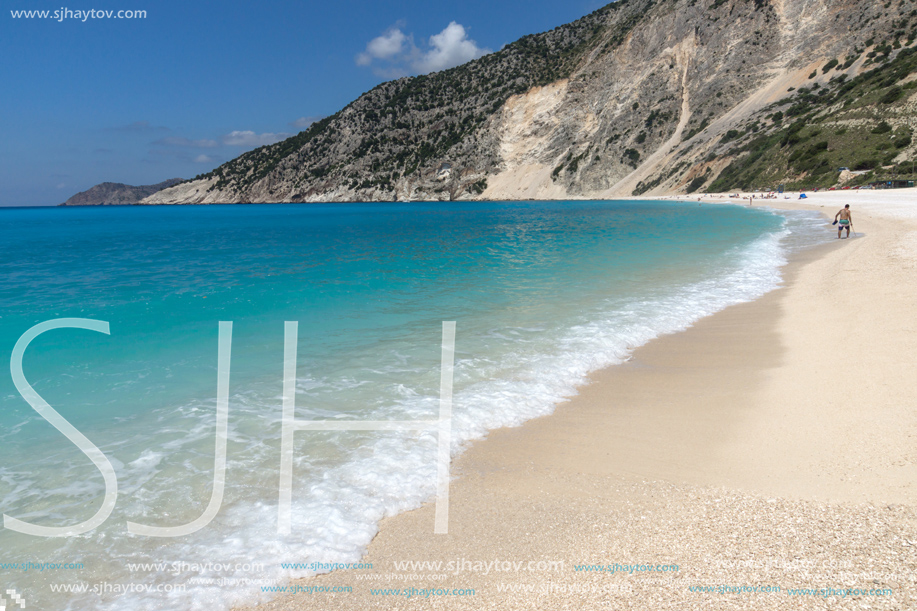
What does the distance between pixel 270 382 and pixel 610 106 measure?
91.6 m

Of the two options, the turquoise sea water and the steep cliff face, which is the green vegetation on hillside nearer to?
the steep cliff face

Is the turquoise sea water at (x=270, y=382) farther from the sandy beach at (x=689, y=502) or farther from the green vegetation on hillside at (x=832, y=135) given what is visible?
the green vegetation on hillside at (x=832, y=135)

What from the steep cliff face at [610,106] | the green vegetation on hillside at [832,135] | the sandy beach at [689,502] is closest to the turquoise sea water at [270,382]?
the sandy beach at [689,502]

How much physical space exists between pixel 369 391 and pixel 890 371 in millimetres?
5805

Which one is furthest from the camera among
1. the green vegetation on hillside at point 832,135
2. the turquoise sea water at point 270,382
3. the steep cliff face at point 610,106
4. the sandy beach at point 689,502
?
the steep cliff face at point 610,106

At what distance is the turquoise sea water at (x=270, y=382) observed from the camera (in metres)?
3.43

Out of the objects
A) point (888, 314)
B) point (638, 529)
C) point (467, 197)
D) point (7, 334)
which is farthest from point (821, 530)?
point (467, 197)

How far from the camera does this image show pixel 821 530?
3.03m

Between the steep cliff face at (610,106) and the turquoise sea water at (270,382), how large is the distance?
5012 cm

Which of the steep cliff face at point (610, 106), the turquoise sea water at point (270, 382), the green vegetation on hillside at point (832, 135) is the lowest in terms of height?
the turquoise sea water at point (270, 382)

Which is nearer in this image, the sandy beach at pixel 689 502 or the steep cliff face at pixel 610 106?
the sandy beach at pixel 689 502

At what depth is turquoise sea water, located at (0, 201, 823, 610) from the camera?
11.3 feet

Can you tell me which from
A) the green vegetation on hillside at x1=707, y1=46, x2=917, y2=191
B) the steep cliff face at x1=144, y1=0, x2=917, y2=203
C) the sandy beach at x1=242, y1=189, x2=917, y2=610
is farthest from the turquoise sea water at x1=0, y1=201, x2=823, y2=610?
the steep cliff face at x1=144, y1=0, x2=917, y2=203

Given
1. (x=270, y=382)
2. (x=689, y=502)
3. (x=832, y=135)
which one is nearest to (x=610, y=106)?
(x=832, y=135)
